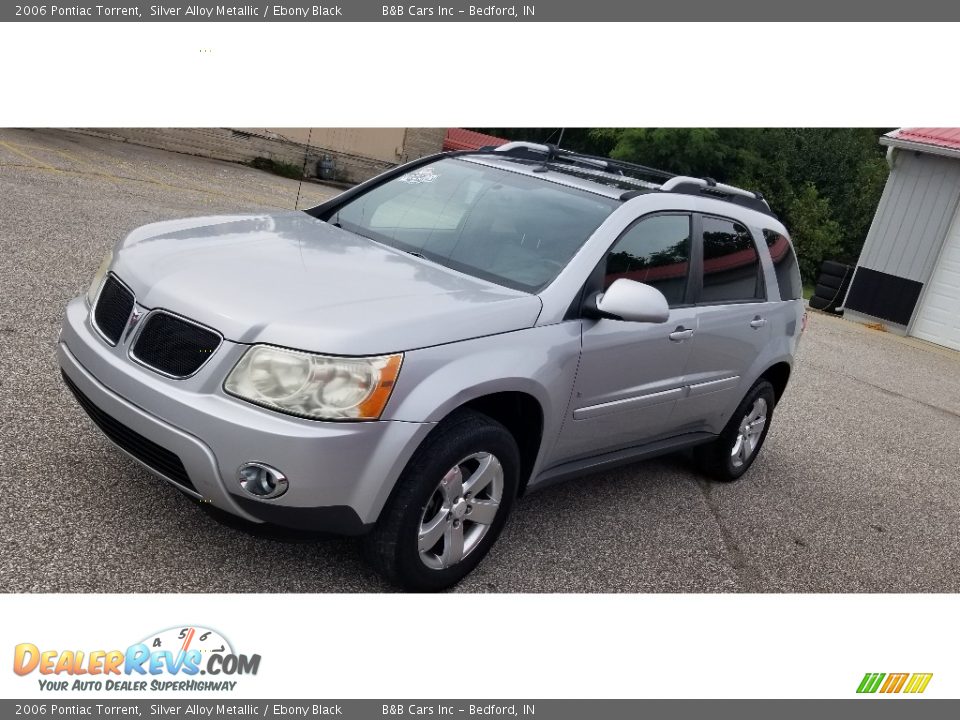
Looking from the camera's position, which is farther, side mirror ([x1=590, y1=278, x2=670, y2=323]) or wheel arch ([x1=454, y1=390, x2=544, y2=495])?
side mirror ([x1=590, y1=278, x2=670, y2=323])

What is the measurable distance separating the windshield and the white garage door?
13992 mm

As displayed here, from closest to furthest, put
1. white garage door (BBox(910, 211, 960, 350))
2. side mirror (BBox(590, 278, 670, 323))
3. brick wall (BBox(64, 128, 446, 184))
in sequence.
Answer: side mirror (BBox(590, 278, 670, 323)) < white garage door (BBox(910, 211, 960, 350)) < brick wall (BBox(64, 128, 446, 184))

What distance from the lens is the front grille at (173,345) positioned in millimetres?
3330

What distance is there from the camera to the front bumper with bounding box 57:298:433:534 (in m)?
3.15

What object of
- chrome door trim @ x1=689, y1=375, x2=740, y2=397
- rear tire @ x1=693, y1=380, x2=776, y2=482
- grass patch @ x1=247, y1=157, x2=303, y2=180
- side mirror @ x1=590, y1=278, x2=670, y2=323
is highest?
side mirror @ x1=590, y1=278, x2=670, y2=323

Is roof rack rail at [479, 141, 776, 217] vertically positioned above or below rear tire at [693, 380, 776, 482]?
above

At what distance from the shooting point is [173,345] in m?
3.41

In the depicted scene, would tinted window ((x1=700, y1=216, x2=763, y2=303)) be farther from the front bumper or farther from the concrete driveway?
the front bumper

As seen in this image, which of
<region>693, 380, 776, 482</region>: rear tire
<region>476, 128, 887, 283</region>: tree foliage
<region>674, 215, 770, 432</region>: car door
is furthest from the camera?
<region>476, 128, 887, 283</region>: tree foliage

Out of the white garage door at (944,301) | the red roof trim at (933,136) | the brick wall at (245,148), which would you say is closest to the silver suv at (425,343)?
the white garage door at (944,301)

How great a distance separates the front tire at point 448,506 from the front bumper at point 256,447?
11 cm

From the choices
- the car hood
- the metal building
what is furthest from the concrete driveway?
the metal building

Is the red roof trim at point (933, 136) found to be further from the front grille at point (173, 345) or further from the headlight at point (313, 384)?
the front grille at point (173, 345)

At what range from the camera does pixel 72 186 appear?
40.8 ft
